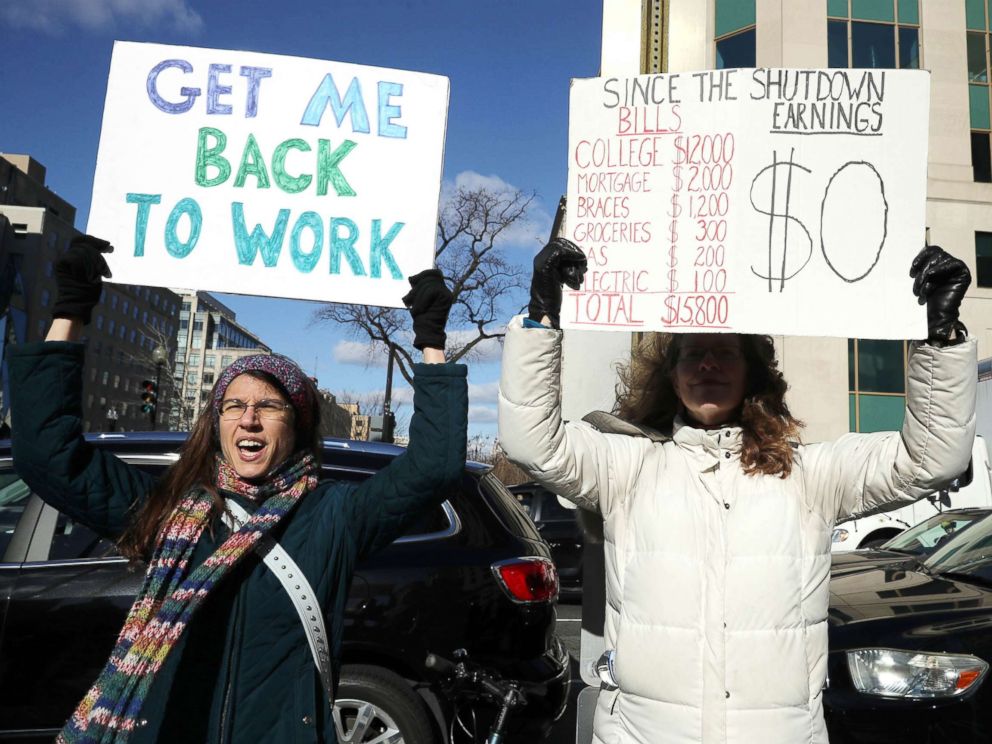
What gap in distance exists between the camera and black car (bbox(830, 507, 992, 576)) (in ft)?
15.7

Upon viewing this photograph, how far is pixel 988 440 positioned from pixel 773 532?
36.0 feet

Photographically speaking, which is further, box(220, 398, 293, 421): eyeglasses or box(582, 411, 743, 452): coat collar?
box(582, 411, 743, 452): coat collar

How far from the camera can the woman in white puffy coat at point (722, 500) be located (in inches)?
77.8

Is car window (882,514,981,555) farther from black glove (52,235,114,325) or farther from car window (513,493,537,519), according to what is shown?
black glove (52,235,114,325)

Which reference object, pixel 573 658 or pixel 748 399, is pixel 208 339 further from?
pixel 748 399

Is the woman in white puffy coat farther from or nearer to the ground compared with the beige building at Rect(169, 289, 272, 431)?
nearer to the ground

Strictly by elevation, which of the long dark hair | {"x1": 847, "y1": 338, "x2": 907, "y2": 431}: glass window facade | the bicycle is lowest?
the bicycle

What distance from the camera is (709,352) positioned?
7.50 ft

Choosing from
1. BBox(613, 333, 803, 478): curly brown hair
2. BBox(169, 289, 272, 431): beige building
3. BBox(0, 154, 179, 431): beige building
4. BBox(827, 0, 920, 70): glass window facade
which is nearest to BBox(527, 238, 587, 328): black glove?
BBox(613, 333, 803, 478): curly brown hair

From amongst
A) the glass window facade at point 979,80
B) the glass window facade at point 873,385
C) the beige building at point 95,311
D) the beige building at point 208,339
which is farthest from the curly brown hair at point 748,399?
the beige building at point 208,339

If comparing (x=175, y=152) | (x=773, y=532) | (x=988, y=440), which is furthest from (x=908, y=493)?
(x=988, y=440)

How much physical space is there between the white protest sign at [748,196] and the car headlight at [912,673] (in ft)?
5.25

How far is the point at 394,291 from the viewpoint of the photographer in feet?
7.92

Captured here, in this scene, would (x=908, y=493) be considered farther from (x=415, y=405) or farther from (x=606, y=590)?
(x=415, y=405)
